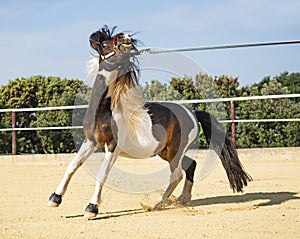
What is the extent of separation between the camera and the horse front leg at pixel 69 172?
446cm

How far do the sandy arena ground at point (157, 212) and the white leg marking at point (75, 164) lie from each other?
0.22m

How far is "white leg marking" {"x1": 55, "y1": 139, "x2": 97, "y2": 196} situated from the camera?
451 centimetres

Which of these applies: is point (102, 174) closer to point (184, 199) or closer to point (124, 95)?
point (124, 95)

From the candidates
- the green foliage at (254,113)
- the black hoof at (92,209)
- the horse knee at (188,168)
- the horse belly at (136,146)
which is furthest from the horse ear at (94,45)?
the green foliage at (254,113)

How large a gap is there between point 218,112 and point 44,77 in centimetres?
1080

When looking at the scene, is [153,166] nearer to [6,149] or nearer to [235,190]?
[235,190]

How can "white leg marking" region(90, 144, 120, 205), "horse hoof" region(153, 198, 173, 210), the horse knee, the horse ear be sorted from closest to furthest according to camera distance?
"white leg marking" region(90, 144, 120, 205) < the horse ear < "horse hoof" region(153, 198, 173, 210) < the horse knee

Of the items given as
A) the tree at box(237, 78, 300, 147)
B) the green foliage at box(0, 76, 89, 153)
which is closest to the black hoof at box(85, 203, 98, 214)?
the green foliage at box(0, 76, 89, 153)

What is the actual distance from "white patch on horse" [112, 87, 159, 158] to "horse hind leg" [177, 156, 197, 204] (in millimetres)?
595

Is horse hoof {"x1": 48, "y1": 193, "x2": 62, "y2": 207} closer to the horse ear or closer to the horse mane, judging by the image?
the horse mane

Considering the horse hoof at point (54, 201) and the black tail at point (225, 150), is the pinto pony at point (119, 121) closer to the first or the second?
the horse hoof at point (54, 201)

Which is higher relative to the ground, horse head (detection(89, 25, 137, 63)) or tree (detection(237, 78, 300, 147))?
horse head (detection(89, 25, 137, 63))

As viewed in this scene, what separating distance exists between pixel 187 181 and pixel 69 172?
4.26ft

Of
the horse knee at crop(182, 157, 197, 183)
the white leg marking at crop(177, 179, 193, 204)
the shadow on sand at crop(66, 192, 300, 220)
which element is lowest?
the shadow on sand at crop(66, 192, 300, 220)
